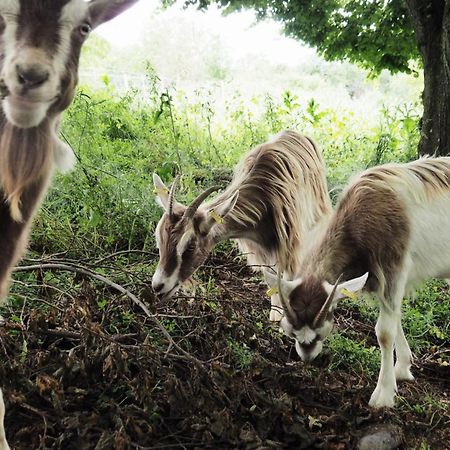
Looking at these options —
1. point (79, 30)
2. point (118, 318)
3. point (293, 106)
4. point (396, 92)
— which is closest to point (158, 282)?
point (118, 318)

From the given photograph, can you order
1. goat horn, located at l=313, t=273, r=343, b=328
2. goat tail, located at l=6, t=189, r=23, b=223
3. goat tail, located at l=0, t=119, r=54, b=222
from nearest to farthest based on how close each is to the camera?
goat tail, located at l=0, t=119, r=54, b=222, goat tail, located at l=6, t=189, r=23, b=223, goat horn, located at l=313, t=273, r=343, b=328

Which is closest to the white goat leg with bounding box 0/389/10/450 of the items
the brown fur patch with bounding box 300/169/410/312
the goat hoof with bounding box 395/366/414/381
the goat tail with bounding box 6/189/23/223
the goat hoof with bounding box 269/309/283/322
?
the goat tail with bounding box 6/189/23/223

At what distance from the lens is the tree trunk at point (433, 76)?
610cm

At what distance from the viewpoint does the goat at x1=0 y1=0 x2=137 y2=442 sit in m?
1.68

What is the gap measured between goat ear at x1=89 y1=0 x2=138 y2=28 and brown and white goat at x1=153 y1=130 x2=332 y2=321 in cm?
177

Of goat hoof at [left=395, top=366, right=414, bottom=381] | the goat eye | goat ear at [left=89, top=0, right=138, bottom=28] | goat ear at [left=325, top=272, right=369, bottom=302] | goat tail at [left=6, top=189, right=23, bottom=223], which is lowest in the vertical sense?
goat hoof at [left=395, top=366, right=414, bottom=381]

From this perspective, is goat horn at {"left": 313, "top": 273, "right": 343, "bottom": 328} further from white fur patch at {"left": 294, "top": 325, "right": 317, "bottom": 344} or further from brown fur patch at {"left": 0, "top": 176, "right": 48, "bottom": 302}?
brown fur patch at {"left": 0, "top": 176, "right": 48, "bottom": 302}

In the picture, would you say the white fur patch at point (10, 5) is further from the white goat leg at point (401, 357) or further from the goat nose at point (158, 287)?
the white goat leg at point (401, 357)

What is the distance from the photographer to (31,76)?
165 centimetres

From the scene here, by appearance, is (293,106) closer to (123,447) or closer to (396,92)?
(123,447)

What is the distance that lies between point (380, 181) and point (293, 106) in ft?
14.1

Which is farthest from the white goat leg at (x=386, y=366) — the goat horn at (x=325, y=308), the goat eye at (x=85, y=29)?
the goat eye at (x=85, y=29)

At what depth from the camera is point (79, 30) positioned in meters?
→ 1.84

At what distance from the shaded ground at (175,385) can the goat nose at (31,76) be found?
1.48 metres
